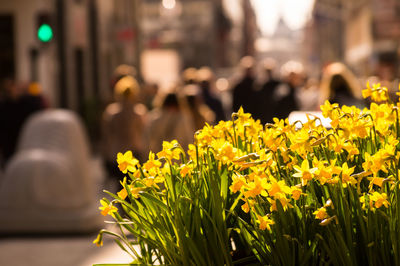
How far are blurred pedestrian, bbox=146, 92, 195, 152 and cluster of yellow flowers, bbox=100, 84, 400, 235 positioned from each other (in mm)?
7716

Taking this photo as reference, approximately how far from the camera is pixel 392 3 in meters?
28.3

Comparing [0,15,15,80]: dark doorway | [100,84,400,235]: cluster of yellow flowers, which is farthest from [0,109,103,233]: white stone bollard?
[0,15,15,80]: dark doorway

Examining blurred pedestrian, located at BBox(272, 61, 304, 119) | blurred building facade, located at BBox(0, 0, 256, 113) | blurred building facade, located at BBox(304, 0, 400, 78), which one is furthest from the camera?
blurred building facade, located at BBox(304, 0, 400, 78)

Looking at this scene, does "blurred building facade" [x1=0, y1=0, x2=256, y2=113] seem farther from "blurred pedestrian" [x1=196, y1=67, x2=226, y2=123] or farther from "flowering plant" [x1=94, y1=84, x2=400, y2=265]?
"flowering plant" [x1=94, y1=84, x2=400, y2=265]

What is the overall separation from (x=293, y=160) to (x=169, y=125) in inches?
321

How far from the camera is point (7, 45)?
2838 cm

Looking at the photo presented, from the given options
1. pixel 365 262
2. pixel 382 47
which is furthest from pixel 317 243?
pixel 382 47

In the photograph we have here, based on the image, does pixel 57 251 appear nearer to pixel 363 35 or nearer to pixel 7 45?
pixel 7 45

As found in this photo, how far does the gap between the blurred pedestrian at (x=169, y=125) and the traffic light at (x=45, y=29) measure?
3629mm

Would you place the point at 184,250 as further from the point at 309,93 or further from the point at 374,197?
the point at 309,93

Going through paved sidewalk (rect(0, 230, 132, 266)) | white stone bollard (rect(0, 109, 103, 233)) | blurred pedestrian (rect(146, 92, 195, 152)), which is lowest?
paved sidewalk (rect(0, 230, 132, 266))

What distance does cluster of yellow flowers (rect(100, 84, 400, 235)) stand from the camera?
2342mm

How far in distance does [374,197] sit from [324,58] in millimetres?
120117

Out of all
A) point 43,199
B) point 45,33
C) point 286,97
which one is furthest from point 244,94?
point 43,199
